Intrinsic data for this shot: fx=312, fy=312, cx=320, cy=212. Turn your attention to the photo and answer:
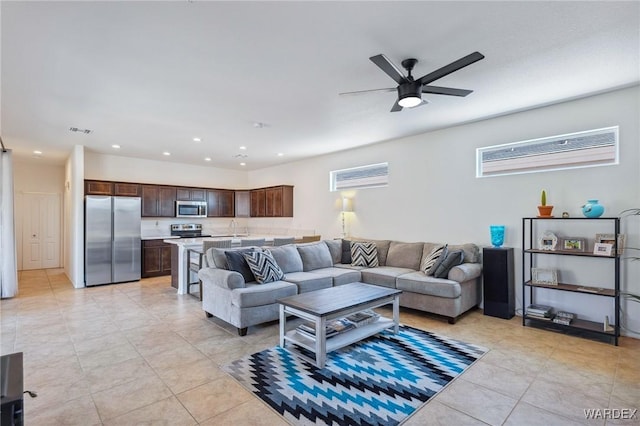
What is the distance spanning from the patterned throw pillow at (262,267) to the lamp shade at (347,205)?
257cm

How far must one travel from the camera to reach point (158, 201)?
7.55 meters

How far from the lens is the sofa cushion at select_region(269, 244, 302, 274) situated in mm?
4676

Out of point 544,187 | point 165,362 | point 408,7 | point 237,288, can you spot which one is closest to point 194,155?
point 237,288

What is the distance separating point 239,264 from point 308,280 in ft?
3.10

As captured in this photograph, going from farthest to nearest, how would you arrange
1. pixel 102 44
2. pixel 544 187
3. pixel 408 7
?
pixel 544 187
pixel 102 44
pixel 408 7

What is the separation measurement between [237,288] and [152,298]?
2.48 meters

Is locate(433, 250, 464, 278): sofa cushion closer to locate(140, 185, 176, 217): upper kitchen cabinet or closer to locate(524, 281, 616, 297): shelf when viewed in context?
locate(524, 281, 616, 297): shelf

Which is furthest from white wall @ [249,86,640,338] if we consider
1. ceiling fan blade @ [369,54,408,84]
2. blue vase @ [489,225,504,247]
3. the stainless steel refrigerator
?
the stainless steel refrigerator

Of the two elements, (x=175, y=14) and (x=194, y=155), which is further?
(x=194, y=155)

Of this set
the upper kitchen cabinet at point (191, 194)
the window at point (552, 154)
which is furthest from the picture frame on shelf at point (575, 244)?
the upper kitchen cabinet at point (191, 194)

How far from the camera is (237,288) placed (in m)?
3.71

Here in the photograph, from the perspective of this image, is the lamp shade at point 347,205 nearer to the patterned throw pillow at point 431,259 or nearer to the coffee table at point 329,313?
the patterned throw pillow at point 431,259

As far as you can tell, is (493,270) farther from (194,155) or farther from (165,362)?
(194,155)

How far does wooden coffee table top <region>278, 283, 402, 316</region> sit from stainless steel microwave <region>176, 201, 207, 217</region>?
5574 mm
